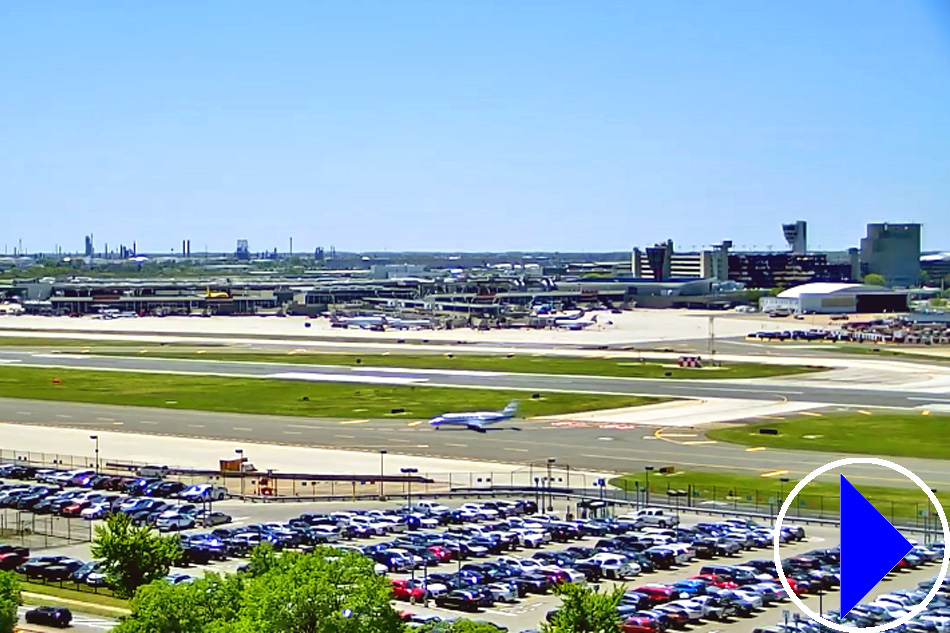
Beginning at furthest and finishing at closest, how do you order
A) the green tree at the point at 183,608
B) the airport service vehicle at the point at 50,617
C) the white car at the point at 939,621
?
the airport service vehicle at the point at 50,617 → the white car at the point at 939,621 → the green tree at the point at 183,608

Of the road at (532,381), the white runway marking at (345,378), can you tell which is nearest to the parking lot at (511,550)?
the road at (532,381)

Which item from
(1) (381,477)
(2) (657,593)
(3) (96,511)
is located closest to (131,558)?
(2) (657,593)

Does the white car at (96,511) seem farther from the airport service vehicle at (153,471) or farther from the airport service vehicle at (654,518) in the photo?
the airport service vehicle at (654,518)

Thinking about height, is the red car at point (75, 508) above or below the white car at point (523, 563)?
below

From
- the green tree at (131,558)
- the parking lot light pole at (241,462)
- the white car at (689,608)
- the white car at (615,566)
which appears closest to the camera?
the green tree at (131,558)

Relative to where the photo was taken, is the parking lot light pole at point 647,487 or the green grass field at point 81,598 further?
the parking lot light pole at point 647,487

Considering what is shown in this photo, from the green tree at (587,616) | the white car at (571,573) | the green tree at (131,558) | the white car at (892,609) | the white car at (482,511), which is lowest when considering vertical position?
the white car at (482,511)

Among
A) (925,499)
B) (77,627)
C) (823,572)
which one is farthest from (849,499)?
(925,499)
